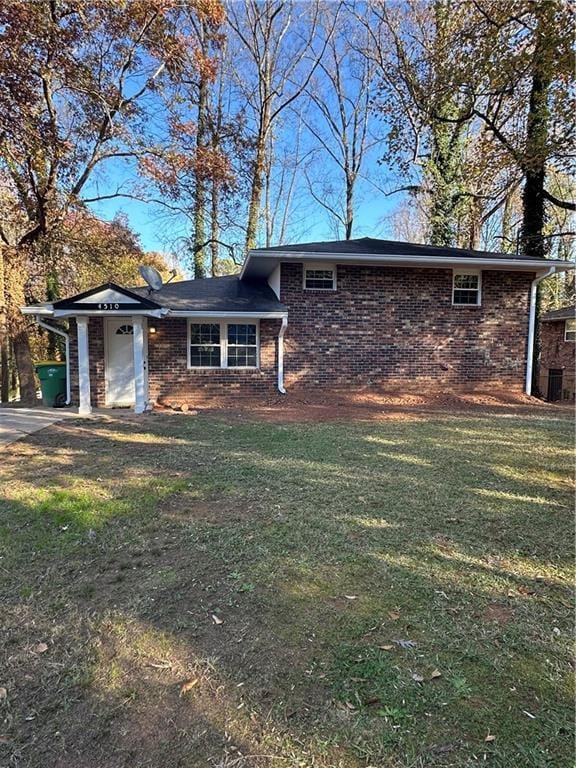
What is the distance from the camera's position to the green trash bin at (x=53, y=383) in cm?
1157

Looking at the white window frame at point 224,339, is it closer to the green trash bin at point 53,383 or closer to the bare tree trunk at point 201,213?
the green trash bin at point 53,383

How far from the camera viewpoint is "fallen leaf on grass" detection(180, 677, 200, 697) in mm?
2070

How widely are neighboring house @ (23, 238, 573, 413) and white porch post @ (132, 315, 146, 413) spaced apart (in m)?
0.14

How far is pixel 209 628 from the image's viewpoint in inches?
99.6

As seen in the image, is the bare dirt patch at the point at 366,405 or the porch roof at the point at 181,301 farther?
the porch roof at the point at 181,301

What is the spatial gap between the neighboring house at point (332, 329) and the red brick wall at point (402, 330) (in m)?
0.03

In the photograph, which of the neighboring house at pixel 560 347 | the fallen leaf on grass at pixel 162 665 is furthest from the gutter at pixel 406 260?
the fallen leaf on grass at pixel 162 665

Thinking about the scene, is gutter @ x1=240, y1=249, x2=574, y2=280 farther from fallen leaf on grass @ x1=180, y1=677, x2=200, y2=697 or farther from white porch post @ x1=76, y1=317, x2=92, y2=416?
fallen leaf on grass @ x1=180, y1=677, x2=200, y2=697

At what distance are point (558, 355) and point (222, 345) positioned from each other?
56.3 ft

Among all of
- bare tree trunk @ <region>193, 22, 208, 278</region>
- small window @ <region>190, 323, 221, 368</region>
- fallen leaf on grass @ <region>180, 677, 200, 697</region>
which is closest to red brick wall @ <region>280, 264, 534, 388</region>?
small window @ <region>190, 323, 221, 368</region>

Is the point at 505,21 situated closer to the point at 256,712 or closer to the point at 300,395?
the point at 300,395

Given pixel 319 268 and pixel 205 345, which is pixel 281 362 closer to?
pixel 205 345

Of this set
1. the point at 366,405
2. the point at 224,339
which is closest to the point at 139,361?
the point at 224,339

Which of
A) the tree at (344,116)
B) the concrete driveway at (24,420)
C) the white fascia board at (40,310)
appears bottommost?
the concrete driveway at (24,420)
